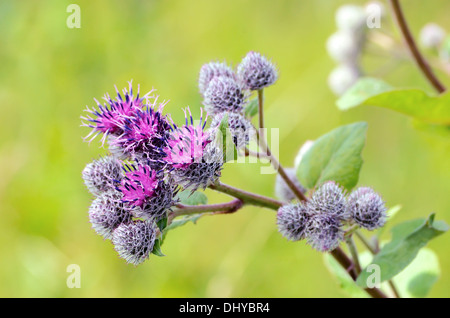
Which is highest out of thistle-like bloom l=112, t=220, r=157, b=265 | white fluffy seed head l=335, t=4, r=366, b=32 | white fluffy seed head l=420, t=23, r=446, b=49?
white fluffy seed head l=335, t=4, r=366, b=32

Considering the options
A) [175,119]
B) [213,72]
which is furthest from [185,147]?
[175,119]

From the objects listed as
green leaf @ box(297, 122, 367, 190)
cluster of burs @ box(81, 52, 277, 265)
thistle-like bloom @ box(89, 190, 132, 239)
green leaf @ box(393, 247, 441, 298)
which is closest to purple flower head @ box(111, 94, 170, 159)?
cluster of burs @ box(81, 52, 277, 265)

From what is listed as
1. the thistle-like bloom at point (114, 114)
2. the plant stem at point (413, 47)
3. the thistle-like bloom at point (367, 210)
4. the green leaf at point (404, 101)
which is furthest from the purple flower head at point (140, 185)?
the plant stem at point (413, 47)

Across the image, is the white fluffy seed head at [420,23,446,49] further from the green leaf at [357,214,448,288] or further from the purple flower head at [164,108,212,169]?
the purple flower head at [164,108,212,169]

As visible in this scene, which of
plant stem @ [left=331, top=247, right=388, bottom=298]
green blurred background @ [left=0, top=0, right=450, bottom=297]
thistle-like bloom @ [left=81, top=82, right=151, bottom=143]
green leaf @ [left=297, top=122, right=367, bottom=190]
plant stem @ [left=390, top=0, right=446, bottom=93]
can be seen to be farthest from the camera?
green blurred background @ [left=0, top=0, right=450, bottom=297]

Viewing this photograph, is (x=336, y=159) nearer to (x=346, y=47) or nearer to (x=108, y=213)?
(x=108, y=213)
